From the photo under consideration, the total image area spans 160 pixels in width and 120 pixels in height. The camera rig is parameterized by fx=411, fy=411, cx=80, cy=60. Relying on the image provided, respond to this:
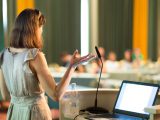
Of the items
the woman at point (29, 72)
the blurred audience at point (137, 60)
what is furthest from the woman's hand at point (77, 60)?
the blurred audience at point (137, 60)

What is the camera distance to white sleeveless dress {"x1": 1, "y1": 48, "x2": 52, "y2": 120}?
86.8 inches

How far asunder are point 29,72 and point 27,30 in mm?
227

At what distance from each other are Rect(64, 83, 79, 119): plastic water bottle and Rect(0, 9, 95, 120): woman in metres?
0.49

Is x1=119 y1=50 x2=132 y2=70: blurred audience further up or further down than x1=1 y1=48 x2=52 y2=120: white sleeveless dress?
further down

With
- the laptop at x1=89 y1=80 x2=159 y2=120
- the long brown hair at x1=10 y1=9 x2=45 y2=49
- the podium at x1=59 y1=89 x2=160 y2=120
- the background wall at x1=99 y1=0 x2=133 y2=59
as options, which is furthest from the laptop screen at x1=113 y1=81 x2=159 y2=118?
the background wall at x1=99 y1=0 x2=133 y2=59

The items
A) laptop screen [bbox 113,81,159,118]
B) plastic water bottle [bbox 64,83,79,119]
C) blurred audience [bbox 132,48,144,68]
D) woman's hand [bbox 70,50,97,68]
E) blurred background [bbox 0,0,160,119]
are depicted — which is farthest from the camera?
blurred audience [bbox 132,48,144,68]

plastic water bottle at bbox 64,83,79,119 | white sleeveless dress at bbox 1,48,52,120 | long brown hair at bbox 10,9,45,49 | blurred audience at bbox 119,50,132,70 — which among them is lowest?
blurred audience at bbox 119,50,132,70

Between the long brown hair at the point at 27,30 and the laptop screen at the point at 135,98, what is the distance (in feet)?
2.31

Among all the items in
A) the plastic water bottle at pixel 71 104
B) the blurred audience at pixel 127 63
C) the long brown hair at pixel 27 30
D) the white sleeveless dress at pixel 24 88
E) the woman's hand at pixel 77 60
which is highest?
the long brown hair at pixel 27 30

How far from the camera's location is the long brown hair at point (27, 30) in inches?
87.0

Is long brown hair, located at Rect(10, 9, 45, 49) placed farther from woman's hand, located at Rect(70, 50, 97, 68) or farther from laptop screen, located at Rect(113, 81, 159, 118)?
laptop screen, located at Rect(113, 81, 159, 118)

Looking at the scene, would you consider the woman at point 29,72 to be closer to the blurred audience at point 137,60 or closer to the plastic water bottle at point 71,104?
the plastic water bottle at point 71,104

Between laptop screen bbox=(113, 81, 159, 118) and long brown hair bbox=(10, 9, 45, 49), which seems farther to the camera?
laptop screen bbox=(113, 81, 159, 118)

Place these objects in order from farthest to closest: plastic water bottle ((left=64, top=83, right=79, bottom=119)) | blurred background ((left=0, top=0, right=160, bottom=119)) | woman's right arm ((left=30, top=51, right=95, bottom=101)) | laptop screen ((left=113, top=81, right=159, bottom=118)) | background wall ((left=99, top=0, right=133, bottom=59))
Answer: background wall ((left=99, top=0, right=133, bottom=59)) → blurred background ((left=0, top=0, right=160, bottom=119)) → plastic water bottle ((left=64, top=83, right=79, bottom=119)) → laptop screen ((left=113, top=81, right=159, bottom=118)) → woman's right arm ((left=30, top=51, right=95, bottom=101))
